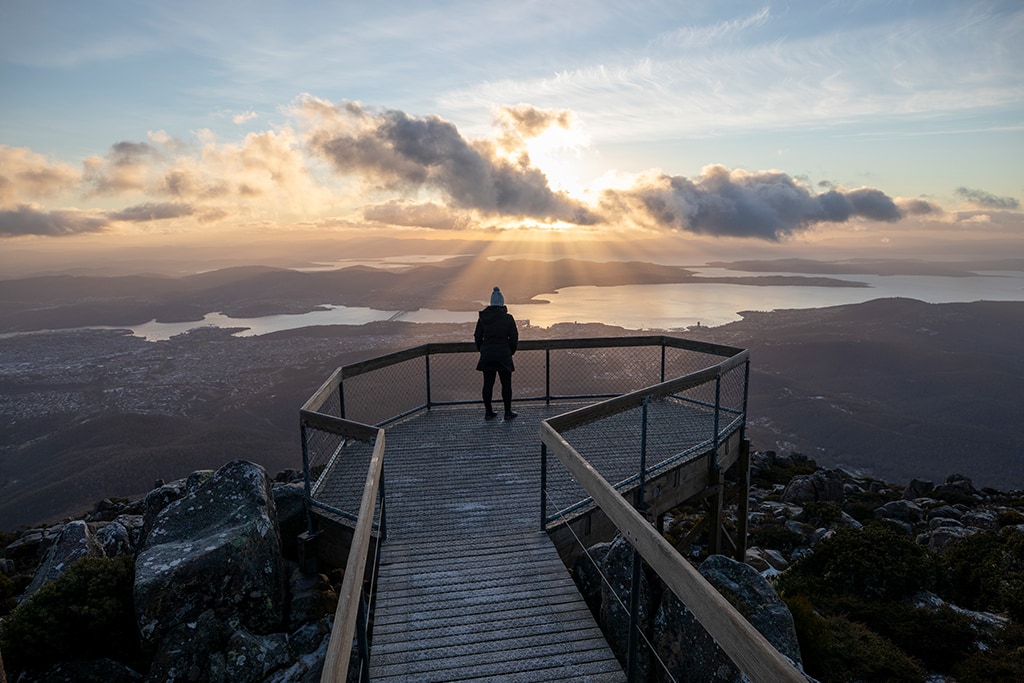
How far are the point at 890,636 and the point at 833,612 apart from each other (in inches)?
33.7

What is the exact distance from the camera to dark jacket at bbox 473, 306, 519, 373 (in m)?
8.73

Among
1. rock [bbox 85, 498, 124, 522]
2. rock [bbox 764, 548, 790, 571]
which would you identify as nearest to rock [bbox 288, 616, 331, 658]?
rock [bbox 764, 548, 790, 571]

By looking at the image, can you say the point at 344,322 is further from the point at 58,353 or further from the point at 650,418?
the point at 650,418

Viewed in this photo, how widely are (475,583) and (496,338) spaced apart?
14.7 ft

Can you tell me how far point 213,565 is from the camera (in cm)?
518

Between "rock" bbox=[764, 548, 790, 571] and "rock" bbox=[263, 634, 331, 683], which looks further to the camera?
"rock" bbox=[764, 548, 790, 571]

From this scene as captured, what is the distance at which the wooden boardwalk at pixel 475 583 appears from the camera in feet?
12.3

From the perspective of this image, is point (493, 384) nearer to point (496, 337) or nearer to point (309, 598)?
point (496, 337)

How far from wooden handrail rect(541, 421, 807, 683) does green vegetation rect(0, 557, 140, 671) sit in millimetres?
4725

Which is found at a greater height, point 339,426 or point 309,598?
point 339,426

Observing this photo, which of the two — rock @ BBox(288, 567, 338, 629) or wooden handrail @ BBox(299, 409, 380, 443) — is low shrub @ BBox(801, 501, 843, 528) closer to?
rock @ BBox(288, 567, 338, 629)

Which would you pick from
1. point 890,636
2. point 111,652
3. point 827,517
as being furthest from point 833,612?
point 827,517

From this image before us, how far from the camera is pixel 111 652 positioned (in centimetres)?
519

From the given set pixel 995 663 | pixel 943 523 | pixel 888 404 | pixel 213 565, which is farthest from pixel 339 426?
pixel 888 404
